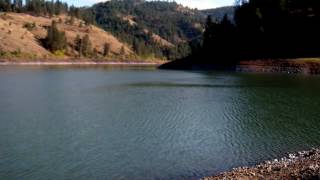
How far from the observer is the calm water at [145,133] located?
29906 mm

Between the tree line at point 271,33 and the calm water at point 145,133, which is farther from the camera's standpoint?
the tree line at point 271,33

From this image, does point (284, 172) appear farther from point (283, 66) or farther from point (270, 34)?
point (270, 34)

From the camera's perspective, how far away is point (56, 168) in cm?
2922

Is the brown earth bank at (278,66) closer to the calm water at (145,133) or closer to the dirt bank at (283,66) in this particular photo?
the dirt bank at (283,66)

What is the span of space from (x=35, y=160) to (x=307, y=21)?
140m

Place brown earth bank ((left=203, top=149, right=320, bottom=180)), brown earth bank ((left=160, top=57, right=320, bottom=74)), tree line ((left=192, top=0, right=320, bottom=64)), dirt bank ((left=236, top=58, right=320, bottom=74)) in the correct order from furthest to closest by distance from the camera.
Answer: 1. tree line ((left=192, top=0, right=320, bottom=64))
2. brown earth bank ((left=160, top=57, right=320, bottom=74))
3. dirt bank ((left=236, top=58, right=320, bottom=74))
4. brown earth bank ((left=203, top=149, right=320, bottom=180))

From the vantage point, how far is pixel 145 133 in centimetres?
4181

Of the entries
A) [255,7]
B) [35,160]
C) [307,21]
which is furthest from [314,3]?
[35,160]

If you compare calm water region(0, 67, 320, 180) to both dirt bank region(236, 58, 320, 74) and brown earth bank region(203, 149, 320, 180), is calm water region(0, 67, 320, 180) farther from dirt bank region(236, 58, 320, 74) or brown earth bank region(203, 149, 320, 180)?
dirt bank region(236, 58, 320, 74)

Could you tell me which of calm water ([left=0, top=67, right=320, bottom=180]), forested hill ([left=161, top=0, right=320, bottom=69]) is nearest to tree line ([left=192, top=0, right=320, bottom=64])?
forested hill ([left=161, top=0, right=320, bottom=69])

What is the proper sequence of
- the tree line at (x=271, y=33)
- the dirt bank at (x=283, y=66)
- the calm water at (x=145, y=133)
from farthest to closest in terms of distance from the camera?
the tree line at (x=271, y=33) → the dirt bank at (x=283, y=66) → the calm water at (x=145, y=133)

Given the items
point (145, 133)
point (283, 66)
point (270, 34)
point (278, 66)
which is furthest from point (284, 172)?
point (270, 34)

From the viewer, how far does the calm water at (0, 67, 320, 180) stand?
29906 millimetres

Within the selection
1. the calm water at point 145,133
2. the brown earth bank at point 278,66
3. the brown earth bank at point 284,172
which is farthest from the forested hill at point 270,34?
the brown earth bank at point 284,172
